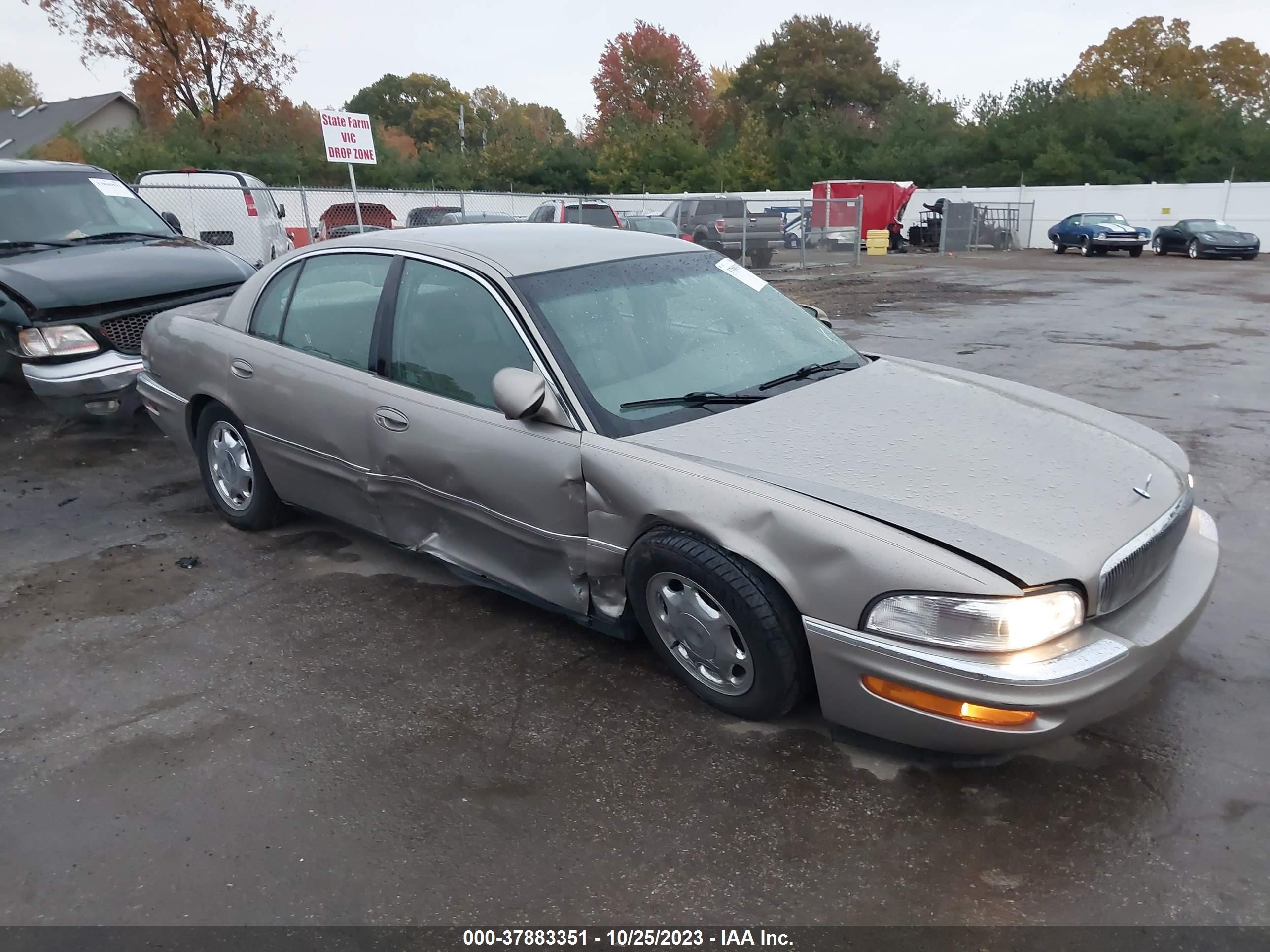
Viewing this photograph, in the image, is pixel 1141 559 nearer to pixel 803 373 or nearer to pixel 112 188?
pixel 803 373

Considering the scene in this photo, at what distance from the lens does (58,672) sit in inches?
145

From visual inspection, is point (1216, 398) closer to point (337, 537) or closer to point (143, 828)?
point (337, 537)

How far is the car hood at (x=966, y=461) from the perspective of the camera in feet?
8.87

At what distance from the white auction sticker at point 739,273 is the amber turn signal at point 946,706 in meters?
2.16

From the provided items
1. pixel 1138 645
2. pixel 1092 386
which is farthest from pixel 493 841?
pixel 1092 386

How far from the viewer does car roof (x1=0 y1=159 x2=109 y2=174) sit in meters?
7.66

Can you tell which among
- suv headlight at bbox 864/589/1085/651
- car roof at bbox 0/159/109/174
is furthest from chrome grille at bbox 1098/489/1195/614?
car roof at bbox 0/159/109/174

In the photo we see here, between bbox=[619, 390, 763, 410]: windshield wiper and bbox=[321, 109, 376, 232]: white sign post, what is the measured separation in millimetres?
8942

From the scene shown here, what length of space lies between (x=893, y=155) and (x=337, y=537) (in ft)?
150

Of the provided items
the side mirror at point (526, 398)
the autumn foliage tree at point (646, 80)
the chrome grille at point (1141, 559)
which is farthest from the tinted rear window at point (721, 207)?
the autumn foliage tree at point (646, 80)

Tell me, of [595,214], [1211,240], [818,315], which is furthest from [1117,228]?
[818,315]

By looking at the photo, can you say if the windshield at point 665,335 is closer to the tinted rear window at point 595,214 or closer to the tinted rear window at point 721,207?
the tinted rear window at point 595,214

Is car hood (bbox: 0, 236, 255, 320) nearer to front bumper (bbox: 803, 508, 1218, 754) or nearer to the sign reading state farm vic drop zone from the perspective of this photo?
the sign reading state farm vic drop zone

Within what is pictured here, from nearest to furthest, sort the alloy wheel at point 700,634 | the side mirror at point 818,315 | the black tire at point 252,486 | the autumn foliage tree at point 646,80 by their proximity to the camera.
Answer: the alloy wheel at point 700,634, the side mirror at point 818,315, the black tire at point 252,486, the autumn foliage tree at point 646,80
